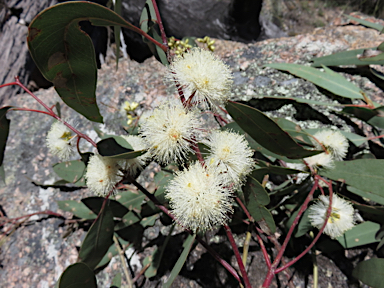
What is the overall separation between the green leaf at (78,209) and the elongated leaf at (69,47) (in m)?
0.62

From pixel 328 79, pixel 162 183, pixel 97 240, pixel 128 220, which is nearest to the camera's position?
pixel 97 240

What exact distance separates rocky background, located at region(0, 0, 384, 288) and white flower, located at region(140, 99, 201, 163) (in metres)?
0.39

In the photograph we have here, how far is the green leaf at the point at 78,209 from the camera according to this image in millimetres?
1151

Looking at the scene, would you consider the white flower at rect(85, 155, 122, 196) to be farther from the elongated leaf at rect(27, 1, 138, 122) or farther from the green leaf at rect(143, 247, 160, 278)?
the green leaf at rect(143, 247, 160, 278)

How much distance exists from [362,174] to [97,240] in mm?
1004

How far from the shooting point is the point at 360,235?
1015 mm

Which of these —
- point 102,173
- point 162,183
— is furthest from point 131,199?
point 102,173

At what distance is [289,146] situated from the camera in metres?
0.70

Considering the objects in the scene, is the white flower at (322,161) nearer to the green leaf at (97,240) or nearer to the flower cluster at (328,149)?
the flower cluster at (328,149)

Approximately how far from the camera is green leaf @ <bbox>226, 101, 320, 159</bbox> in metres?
0.68

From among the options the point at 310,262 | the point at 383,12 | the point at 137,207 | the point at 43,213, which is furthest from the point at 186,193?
the point at 383,12

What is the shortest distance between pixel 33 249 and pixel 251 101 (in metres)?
1.32

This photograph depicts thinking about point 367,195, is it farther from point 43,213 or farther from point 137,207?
point 43,213

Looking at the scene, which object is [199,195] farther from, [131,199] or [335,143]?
[335,143]
